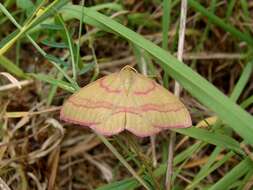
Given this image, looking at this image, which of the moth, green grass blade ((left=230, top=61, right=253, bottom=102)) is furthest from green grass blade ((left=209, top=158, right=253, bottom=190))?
green grass blade ((left=230, top=61, right=253, bottom=102))

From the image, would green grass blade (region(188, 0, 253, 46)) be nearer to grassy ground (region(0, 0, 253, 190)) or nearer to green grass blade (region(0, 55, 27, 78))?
grassy ground (region(0, 0, 253, 190))

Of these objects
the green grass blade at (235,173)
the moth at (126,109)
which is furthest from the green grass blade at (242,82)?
the moth at (126,109)

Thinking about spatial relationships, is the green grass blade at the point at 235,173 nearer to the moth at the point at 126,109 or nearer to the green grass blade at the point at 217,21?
the moth at the point at 126,109

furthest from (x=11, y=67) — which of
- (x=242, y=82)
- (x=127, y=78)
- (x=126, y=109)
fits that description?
(x=242, y=82)

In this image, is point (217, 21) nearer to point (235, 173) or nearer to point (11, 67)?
point (235, 173)

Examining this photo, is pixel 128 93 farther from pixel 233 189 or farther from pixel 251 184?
pixel 233 189
